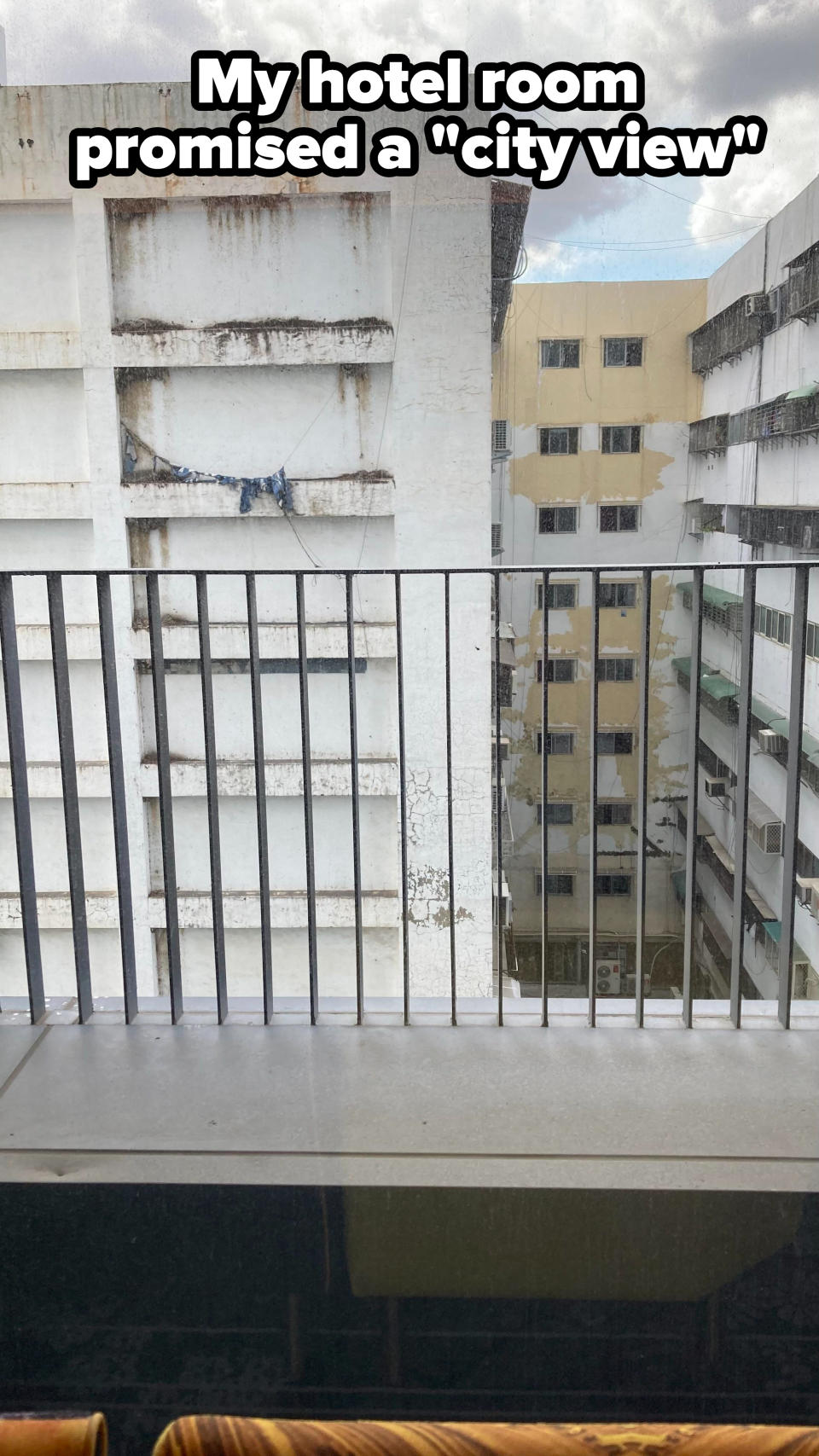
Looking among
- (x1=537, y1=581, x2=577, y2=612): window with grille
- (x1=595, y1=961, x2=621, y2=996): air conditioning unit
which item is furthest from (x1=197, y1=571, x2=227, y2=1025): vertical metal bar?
(x1=595, y1=961, x2=621, y2=996): air conditioning unit

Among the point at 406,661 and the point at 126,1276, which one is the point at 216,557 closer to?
the point at 406,661

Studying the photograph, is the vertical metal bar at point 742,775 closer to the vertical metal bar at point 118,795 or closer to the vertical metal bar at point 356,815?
the vertical metal bar at point 356,815

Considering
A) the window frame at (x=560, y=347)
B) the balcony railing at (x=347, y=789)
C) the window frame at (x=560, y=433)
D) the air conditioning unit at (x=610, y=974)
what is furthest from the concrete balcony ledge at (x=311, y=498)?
the air conditioning unit at (x=610, y=974)

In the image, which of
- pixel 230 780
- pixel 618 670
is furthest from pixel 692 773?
pixel 230 780

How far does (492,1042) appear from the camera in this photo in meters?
1.57

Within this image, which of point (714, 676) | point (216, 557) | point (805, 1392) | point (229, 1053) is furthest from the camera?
point (216, 557)

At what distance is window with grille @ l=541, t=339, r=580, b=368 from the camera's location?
3.42 m

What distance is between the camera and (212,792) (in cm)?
167

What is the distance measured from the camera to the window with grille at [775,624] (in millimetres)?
1732

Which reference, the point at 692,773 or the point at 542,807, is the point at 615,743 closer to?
the point at 692,773

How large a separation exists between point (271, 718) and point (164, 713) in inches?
123

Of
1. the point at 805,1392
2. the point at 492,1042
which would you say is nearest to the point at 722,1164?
the point at 805,1392

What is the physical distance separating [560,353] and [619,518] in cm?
63

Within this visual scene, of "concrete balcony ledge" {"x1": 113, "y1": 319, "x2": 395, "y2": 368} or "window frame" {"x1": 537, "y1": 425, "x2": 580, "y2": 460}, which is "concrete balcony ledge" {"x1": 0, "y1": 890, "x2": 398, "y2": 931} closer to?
"window frame" {"x1": 537, "y1": 425, "x2": 580, "y2": 460}
